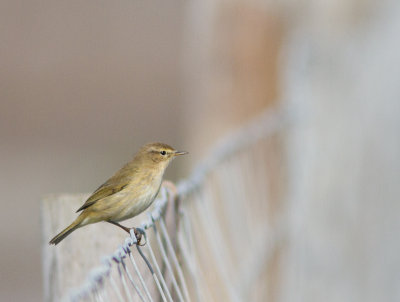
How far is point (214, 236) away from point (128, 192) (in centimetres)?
56

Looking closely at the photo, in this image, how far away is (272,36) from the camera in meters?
6.23

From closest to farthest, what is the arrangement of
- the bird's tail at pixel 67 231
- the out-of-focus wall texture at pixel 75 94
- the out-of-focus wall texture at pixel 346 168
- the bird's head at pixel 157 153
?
the bird's tail at pixel 67 231 → the bird's head at pixel 157 153 → the out-of-focus wall texture at pixel 346 168 → the out-of-focus wall texture at pixel 75 94

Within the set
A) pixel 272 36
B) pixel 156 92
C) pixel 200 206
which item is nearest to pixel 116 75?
pixel 156 92

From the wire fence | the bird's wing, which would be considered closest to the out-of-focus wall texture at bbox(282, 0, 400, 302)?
the wire fence

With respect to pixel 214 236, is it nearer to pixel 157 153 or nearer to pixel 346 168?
pixel 157 153

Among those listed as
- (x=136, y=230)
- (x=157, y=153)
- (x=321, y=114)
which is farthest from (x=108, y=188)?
(x=321, y=114)

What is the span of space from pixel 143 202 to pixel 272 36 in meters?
3.84

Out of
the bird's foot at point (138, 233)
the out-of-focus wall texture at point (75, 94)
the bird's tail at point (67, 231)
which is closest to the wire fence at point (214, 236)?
the bird's foot at point (138, 233)

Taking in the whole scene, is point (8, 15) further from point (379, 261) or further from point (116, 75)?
point (379, 261)

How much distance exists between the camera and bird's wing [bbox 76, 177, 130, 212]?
103 inches

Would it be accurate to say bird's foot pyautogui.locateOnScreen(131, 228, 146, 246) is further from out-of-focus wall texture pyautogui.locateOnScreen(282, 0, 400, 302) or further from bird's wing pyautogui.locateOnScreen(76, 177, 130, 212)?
out-of-focus wall texture pyautogui.locateOnScreen(282, 0, 400, 302)

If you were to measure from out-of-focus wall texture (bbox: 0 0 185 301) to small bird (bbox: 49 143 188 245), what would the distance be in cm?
831

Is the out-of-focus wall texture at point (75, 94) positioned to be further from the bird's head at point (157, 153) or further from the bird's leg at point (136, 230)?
the bird's leg at point (136, 230)

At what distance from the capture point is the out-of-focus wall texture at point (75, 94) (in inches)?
482
